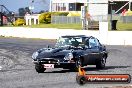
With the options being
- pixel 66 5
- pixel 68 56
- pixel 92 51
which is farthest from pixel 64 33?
pixel 66 5

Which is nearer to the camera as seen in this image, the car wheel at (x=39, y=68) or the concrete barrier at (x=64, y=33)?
the car wheel at (x=39, y=68)

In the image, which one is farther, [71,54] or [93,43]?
[93,43]

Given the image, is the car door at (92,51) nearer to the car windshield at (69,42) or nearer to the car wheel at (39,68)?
the car windshield at (69,42)

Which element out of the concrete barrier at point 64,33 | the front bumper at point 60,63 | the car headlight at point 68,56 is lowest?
the concrete barrier at point 64,33

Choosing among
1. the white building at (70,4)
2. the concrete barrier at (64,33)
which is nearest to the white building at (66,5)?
the white building at (70,4)

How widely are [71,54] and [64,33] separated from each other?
2942cm

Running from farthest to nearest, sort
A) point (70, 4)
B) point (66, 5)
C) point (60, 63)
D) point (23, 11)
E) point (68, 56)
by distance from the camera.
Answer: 1. point (23, 11)
2. point (66, 5)
3. point (70, 4)
4. point (68, 56)
5. point (60, 63)

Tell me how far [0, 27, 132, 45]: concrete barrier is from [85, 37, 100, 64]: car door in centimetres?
2049

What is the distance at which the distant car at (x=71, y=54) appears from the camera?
18359 mm

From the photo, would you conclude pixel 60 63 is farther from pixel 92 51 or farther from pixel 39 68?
pixel 92 51

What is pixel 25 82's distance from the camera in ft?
50.9

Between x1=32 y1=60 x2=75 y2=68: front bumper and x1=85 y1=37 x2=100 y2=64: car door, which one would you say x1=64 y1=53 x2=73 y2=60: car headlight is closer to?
x1=32 y1=60 x2=75 y2=68: front bumper

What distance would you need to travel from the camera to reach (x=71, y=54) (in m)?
18.6

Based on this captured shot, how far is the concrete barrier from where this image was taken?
1615 inches
